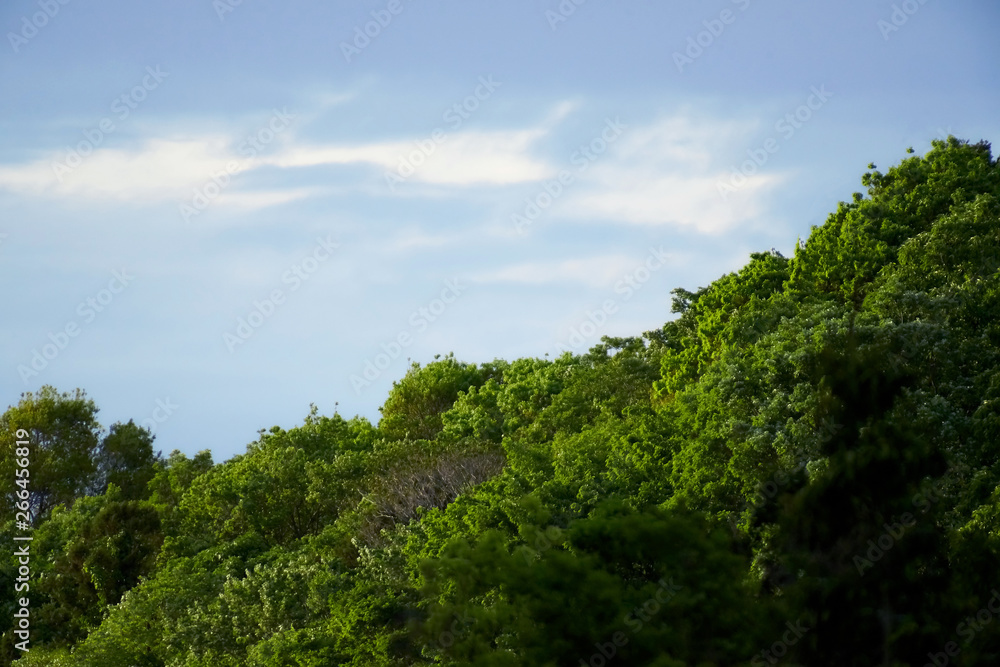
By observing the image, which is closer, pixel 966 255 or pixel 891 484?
pixel 891 484

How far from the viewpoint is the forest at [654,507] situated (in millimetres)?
23781

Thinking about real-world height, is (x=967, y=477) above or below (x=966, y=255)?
below

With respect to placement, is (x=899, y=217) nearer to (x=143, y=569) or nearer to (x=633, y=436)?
(x=633, y=436)

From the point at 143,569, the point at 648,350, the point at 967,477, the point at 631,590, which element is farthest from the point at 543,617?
the point at 143,569

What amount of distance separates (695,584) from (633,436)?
1740 cm

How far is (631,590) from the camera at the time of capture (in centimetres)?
2386

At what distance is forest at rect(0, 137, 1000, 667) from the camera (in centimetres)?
2378

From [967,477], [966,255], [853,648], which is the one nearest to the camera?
[853,648]

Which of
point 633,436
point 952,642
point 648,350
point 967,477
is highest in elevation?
point 648,350

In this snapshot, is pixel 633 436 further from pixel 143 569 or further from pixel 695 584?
pixel 143 569

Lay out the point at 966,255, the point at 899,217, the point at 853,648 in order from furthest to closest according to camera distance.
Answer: the point at 899,217, the point at 966,255, the point at 853,648

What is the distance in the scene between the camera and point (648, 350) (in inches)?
2318

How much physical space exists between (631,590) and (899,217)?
1063 inches

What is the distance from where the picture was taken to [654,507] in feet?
84.7
